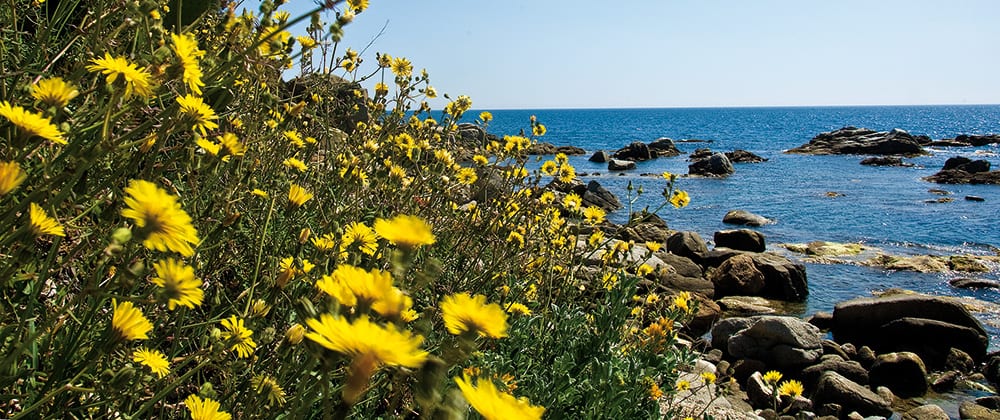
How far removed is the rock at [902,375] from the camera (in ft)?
27.6

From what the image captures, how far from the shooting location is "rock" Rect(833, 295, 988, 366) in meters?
9.55

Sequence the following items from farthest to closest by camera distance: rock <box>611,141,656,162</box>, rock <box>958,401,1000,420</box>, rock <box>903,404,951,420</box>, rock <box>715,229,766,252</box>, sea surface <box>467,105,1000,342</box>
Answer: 1. rock <box>611,141,656,162</box>
2. rock <box>715,229,766,252</box>
3. sea surface <box>467,105,1000,342</box>
4. rock <box>958,401,1000,420</box>
5. rock <box>903,404,951,420</box>

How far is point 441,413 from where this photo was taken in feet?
2.39

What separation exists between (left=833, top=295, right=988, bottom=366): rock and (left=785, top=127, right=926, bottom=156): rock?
34.6 m

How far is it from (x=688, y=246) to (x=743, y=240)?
2.12 m

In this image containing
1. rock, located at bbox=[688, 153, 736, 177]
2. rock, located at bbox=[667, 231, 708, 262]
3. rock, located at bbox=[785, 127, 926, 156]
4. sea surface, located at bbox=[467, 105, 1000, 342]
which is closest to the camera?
sea surface, located at bbox=[467, 105, 1000, 342]

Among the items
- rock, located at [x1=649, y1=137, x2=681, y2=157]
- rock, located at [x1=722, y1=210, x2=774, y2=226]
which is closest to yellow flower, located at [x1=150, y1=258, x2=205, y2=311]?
rock, located at [x1=722, y1=210, x2=774, y2=226]

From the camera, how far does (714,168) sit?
31.6 meters

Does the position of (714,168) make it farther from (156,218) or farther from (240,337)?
(156,218)

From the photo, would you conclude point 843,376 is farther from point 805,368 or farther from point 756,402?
point 756,402

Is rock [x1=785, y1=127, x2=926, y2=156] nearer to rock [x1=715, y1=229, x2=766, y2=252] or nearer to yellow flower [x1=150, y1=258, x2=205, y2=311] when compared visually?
rock [x1=715, y1=229, x2=766, y2=252]

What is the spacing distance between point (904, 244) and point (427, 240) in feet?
60.8

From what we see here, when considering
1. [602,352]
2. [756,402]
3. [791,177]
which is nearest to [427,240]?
[602,352]

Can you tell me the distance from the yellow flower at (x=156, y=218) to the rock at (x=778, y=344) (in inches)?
359
